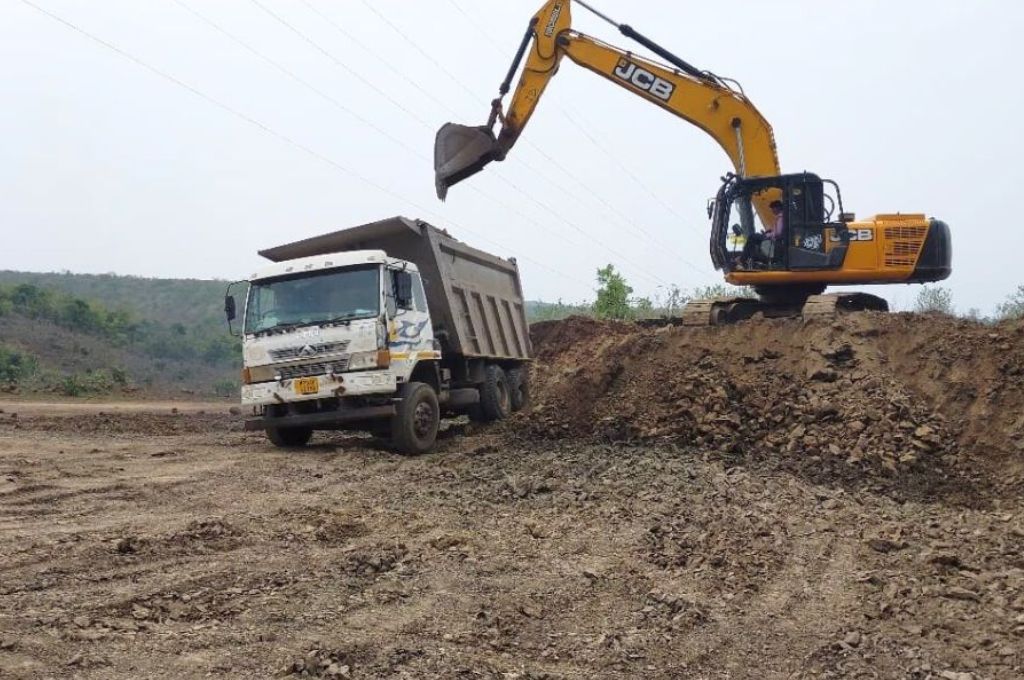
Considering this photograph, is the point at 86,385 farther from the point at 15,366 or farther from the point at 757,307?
the point at 757,307

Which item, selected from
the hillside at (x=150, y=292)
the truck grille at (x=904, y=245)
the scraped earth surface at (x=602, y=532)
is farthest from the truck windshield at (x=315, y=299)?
the hillside at (x=150, y=292)

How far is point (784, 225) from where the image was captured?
14.3 meters

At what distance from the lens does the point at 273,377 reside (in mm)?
10664

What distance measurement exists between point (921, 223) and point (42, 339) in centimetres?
2774

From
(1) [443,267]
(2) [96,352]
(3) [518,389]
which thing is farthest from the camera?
(2) [96,352]

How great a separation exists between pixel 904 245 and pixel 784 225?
6.03 feet

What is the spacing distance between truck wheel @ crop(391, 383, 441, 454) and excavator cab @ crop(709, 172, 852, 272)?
19.8ft

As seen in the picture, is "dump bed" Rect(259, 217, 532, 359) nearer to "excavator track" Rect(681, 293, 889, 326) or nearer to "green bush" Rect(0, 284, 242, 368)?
"excavator track" Rect(681, 293, 889, 326)

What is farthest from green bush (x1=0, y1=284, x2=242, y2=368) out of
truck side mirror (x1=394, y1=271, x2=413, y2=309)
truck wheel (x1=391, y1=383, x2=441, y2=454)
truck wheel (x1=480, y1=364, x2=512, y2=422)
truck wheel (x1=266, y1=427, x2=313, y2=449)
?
truck wheel (x1=391, y1=383, x2=441, y2=454)

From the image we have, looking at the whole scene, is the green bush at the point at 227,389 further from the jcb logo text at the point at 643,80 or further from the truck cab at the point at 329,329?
the truck cab at the point at 329,329

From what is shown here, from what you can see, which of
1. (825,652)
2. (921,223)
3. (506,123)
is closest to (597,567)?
(825,652)

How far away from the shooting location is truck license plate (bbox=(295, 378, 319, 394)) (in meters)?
10.5

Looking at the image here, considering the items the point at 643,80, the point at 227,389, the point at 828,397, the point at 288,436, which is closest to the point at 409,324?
the point at 288,436

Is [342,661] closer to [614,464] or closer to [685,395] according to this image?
[614,464]
